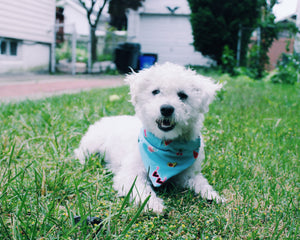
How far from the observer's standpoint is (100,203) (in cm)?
204

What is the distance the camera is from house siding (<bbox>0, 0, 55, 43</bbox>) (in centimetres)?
368

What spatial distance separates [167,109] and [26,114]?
9.70 feet

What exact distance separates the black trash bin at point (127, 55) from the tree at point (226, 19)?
11.5 ft

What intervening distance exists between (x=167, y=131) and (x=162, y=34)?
63.2ft

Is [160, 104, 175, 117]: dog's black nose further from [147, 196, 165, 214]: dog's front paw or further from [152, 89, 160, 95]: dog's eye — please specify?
[147, 196, 165, 214]: dog's front paw

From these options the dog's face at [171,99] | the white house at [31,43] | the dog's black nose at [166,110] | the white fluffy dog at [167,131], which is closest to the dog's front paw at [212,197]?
the white fluffy dog at [167,131]

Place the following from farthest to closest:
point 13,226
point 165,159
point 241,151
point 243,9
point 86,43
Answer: point 86,43 < point 243,9 < point 241,151 < point 165,159 < point 13,226

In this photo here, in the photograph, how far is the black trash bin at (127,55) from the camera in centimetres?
1628

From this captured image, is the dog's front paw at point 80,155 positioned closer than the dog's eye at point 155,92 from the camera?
No

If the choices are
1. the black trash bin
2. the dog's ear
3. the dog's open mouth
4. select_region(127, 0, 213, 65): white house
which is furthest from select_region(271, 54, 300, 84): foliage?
the dog's open mouth

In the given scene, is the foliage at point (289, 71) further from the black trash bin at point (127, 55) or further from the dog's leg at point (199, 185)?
the dog's leg at point (199, 185)

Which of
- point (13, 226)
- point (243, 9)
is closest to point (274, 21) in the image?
point (243, 9)

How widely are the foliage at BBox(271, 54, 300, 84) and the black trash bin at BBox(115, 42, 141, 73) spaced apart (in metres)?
7.44

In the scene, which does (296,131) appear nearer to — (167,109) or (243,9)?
(167,109)
